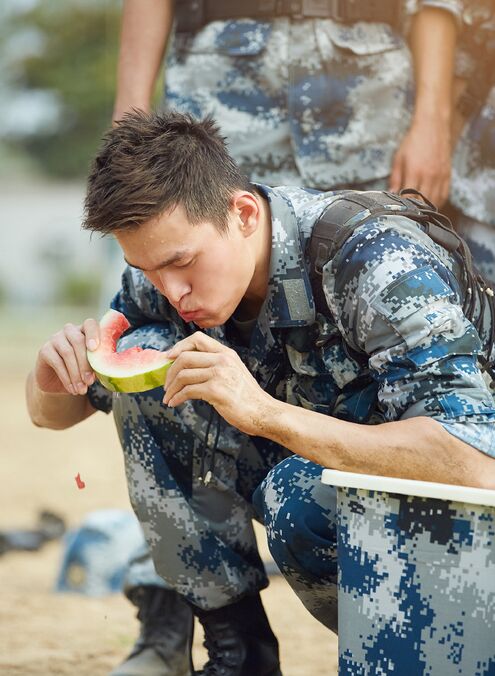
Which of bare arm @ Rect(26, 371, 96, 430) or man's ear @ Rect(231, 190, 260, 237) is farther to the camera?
bare arm @ Rect(26, 371, 96, 430)

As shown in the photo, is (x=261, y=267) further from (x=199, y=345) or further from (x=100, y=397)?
(x=100, y=397)

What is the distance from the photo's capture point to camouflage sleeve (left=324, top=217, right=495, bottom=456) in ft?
8.28

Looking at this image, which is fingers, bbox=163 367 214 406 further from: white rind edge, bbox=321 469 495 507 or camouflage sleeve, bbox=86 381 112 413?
camouflage sleeve, bbox=86 381 112 413

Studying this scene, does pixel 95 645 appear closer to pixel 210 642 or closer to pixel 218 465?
pixel 210 642

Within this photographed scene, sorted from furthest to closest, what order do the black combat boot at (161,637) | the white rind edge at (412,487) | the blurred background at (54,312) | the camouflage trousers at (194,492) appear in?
A: the blurred background at (54,312), the black combat boot at (161,637), the camouflage trousers at (194,492), the white rind edge at (412,487)

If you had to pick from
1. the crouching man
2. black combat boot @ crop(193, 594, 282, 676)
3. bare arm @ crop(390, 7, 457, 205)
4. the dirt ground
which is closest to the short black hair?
the crouching man

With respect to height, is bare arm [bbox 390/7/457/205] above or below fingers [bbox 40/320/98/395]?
above


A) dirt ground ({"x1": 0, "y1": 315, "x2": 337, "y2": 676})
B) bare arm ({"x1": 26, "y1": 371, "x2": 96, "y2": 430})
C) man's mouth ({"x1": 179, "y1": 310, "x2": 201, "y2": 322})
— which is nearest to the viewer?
man's mouth ({"x1": 179, "y1": 310, "x2": 201, "y2": 322})

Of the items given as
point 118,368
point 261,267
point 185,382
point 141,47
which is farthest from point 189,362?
point 141,47

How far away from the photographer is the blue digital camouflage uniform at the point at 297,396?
8.41 feet

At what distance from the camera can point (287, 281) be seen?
2936 mm

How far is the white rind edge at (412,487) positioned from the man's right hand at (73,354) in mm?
919

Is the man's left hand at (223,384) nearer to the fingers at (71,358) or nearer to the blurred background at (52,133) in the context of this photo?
the fingers at (71,358)

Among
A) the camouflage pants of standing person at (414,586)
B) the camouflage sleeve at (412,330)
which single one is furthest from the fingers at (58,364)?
the camouflage pants of standing person at (414,586)
